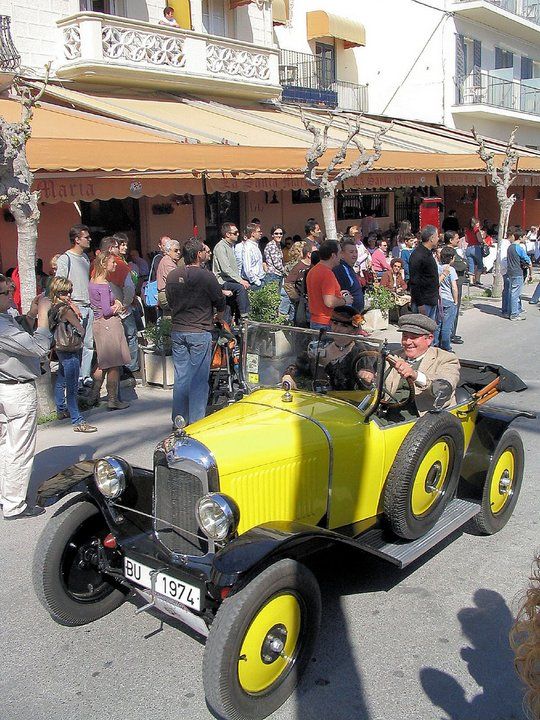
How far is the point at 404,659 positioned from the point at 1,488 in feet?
9.96

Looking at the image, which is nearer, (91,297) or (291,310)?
(91,297)

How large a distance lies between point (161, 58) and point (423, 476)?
510 inches

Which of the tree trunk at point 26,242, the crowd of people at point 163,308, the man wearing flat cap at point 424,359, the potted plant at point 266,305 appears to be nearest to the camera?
the man wearing flat cap at point 424,359

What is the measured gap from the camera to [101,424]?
7359mm

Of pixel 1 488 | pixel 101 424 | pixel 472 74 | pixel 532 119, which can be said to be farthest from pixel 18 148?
pixel 532 119

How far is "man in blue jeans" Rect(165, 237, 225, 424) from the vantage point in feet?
21.5

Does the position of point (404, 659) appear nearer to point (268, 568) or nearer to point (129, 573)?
point (268, 568)

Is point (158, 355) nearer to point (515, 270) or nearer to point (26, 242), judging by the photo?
point (26, 242)

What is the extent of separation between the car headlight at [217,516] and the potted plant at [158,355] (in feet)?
17.7

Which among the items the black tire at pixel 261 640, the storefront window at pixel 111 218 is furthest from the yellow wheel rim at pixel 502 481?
the storefront window at pixel 111 218

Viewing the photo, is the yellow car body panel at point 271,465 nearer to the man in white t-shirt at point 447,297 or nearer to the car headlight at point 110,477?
the car headlight at point 110,477

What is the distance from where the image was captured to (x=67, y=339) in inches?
265

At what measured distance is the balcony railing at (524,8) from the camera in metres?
29.0

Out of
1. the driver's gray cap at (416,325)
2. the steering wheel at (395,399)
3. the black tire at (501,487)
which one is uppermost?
the driver's gray cap at (416,325)
